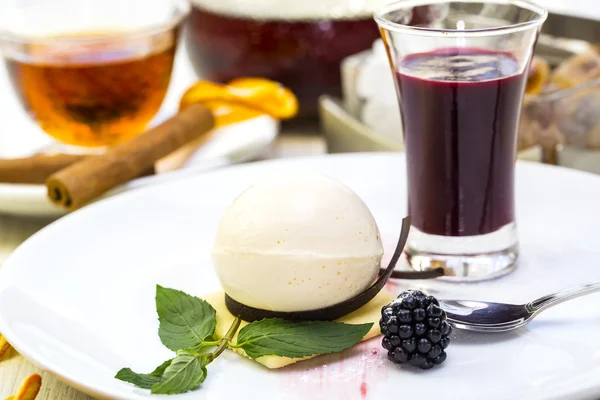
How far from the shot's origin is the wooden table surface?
3.86ft

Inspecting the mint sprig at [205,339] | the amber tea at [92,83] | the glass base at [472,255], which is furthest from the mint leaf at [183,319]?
the amber tea at [92,83]

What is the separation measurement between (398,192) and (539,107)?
0.39 m

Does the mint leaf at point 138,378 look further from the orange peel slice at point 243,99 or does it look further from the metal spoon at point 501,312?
the orange peel slice at point 243,99

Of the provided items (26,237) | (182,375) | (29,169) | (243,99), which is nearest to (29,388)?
(182,375)

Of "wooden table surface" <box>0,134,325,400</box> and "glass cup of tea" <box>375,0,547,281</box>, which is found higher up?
"glass cup of tea" <box>375,0,547,281</box>

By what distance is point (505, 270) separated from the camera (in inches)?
54.1

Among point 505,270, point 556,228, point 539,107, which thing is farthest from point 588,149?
point 505,270

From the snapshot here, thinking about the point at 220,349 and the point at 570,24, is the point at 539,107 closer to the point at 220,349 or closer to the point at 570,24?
the point at 570,24

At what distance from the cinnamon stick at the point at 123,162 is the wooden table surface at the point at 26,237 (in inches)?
5.1

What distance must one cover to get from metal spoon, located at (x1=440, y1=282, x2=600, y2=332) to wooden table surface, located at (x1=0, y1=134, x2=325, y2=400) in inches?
19.5

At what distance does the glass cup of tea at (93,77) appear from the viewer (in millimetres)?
2000

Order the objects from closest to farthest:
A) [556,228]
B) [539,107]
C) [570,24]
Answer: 1. [556,228]
2. [539,107]
3. [570,24]

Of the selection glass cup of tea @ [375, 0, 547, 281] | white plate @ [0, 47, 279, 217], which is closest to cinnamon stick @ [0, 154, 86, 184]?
white plate @ [0, 47, 279, 217]

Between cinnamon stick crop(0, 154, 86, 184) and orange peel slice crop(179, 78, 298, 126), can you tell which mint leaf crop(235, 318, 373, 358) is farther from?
orange peel slice crop(179, 78, 298, 126)
